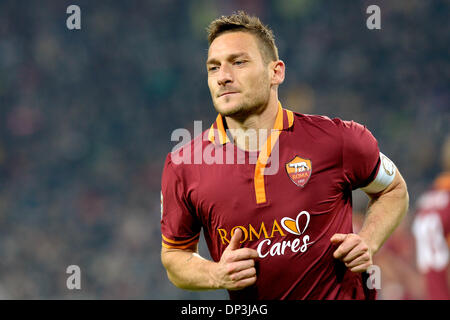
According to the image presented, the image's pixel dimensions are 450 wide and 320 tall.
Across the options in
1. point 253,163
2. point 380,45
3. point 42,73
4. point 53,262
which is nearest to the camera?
point 253,163

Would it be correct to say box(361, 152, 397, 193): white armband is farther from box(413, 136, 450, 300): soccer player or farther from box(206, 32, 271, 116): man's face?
box(413, 136, 450, 300): soccer player

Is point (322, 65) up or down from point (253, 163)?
up

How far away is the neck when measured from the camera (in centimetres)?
264

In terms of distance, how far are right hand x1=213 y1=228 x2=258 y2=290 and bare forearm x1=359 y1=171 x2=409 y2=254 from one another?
59cm

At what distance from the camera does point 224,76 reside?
2523 millimetres

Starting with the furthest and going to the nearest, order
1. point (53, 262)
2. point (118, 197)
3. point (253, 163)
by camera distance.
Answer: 1. point (118, 197)
2. point (53, 262)
3. point (253, 163)

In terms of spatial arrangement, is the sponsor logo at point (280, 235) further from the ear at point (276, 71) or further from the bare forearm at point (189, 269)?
the ear at point (276, 71)

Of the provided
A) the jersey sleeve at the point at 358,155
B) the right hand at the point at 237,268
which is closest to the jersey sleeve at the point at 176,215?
the right hand at the point at 237,268

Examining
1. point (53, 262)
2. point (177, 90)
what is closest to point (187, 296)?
point (53, 262)

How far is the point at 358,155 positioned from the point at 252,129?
482mm

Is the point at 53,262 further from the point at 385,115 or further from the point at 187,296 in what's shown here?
the point at 385,115

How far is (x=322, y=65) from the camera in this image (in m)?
9.53

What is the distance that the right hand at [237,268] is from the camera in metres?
2.28
